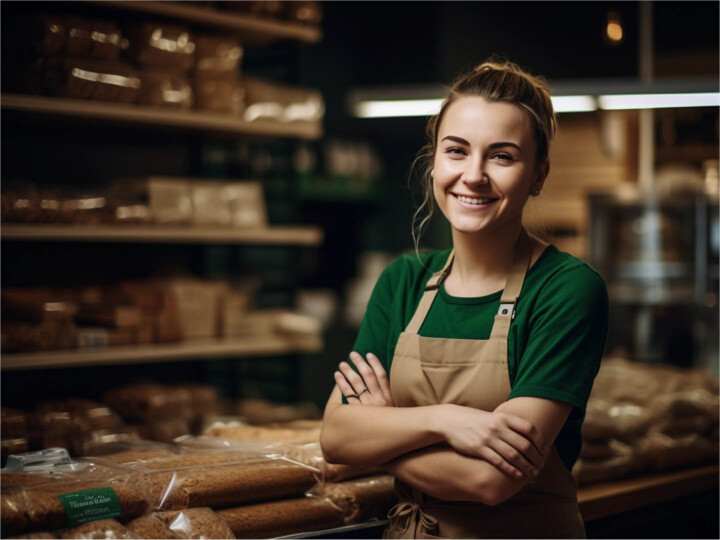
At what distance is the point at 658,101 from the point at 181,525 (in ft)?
6.16

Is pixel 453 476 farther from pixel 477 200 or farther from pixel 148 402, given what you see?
pixel 148 402

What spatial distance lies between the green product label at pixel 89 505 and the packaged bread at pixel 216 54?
2.43 m

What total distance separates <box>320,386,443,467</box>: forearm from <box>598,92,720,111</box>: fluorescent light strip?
1488 millimetres

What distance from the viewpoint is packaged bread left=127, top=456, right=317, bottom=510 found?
59.6 inches

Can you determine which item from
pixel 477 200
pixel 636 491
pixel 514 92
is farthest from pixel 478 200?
pixel 636 491

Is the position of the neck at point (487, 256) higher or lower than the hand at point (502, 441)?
higher

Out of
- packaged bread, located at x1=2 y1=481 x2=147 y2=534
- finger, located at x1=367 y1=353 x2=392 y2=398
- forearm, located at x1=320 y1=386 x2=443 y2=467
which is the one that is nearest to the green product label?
packaged bread, located at x1=2 y1=481 x2=147 y2=534

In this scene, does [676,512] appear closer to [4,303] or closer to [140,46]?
[4,303]

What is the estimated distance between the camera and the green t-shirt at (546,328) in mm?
1421

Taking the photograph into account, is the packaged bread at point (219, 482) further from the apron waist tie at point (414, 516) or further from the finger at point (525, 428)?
the finger at point (525, 428)

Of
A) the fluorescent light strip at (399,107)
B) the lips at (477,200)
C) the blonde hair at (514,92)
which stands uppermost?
the fluorescent light strip at (399,107)

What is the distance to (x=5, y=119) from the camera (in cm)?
314

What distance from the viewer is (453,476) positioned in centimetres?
Answer: 142

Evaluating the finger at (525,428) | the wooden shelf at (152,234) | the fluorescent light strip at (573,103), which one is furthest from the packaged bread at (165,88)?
the finger at (525,428)
